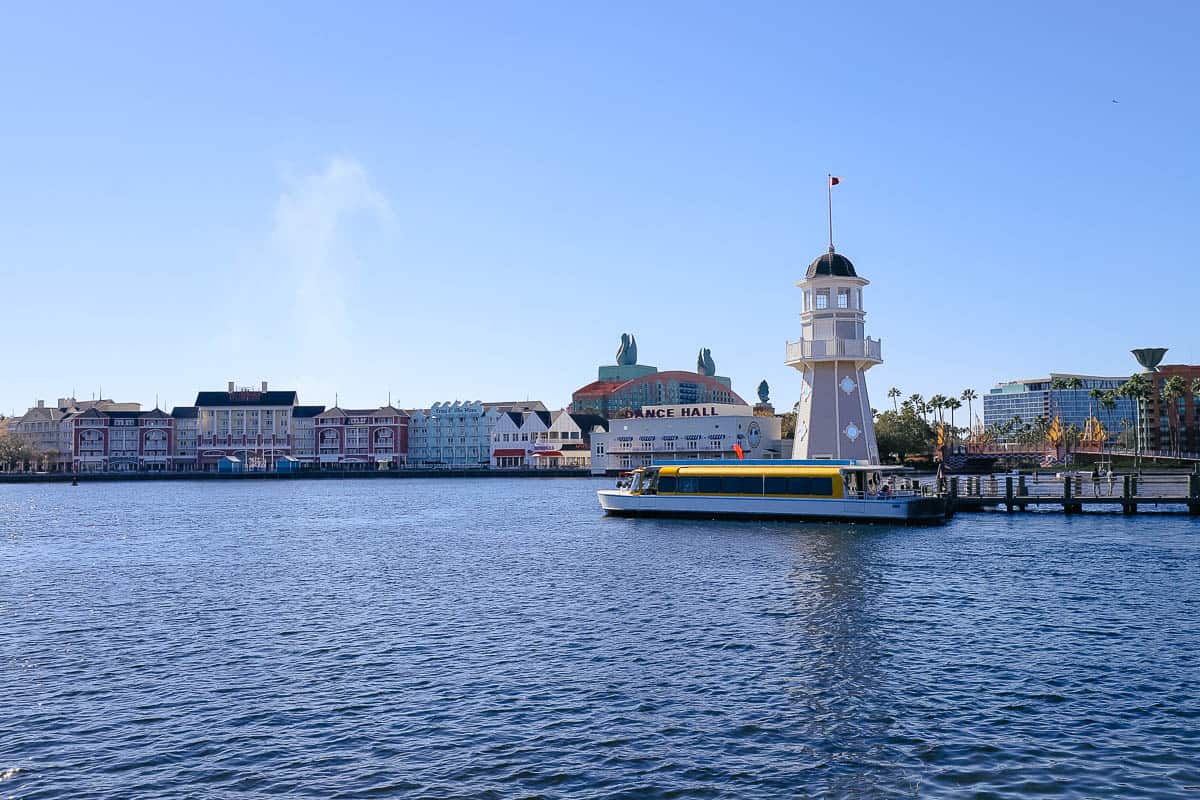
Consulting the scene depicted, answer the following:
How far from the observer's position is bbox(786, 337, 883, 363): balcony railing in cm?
7194

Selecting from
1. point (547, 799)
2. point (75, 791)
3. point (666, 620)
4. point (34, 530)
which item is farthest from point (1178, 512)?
point (34, 530)

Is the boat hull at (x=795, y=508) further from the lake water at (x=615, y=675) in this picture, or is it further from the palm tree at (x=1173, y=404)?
the palm tree at (x=1173, y=404)

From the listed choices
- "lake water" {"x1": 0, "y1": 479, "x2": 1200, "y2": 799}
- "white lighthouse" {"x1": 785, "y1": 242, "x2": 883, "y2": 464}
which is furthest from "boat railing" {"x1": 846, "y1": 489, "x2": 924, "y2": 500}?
"lake water" {"x1": 0, "y1": 479, "x2": 1200, "y2": 799}

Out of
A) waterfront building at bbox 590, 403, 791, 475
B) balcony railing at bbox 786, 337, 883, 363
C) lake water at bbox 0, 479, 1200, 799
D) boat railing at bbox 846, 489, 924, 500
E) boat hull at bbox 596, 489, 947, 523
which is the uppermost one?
balcony railing at bbox 786, 337, 883, 363

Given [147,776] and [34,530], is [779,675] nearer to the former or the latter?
Answer: [147,776]

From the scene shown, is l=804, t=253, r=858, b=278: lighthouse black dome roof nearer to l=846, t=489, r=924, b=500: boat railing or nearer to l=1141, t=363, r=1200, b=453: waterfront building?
l=846, t=489, r=924, b=500: boat railing

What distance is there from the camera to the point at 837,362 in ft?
238

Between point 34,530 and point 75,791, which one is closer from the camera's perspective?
point 75,791

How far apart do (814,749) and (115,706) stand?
15266 mm

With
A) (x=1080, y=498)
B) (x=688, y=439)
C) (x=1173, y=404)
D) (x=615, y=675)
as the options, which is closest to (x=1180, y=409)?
(x=1173, y=404)

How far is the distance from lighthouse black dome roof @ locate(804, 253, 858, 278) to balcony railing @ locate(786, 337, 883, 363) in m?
4.70

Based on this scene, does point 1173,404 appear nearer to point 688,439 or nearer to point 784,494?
point 688,439

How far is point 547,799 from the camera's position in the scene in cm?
1683

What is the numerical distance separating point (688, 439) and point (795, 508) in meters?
128
